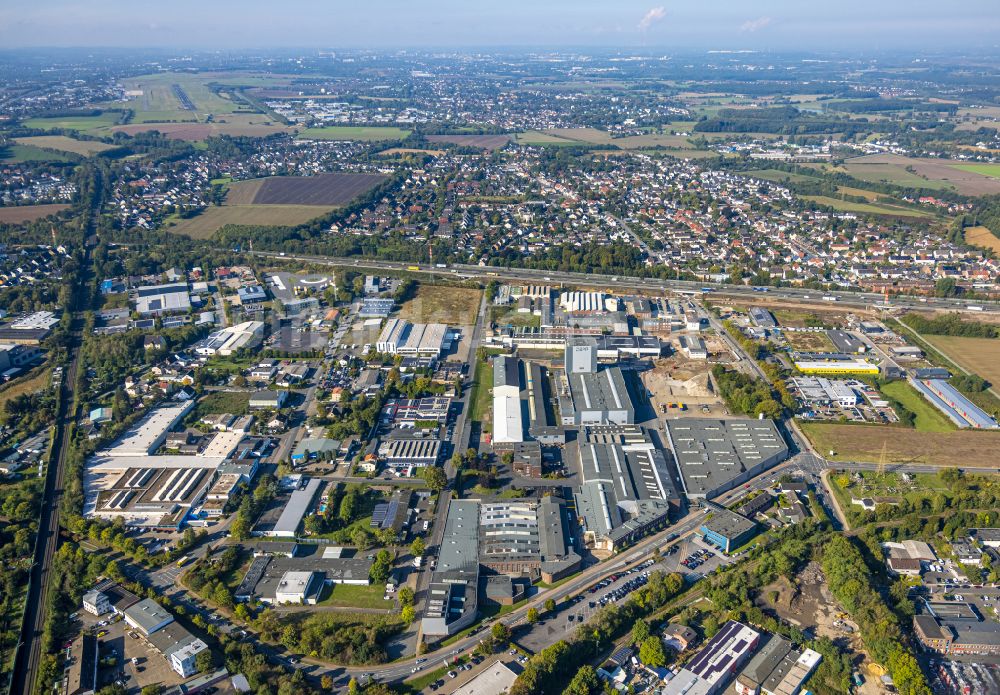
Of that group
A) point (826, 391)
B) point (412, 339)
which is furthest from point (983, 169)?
point (412, 339)

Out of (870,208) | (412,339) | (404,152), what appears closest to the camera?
(412,339)

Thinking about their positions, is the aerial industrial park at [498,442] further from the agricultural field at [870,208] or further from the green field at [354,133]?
the green field at [354,133]

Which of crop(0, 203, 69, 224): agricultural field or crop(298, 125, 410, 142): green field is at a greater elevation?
crop(298, 125, 410, 142): green field

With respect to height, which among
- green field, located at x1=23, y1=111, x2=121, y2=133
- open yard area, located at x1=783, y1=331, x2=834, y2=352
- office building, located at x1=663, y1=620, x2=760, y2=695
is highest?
green field, located at x1=23, y1=111, x2=121, y2=133

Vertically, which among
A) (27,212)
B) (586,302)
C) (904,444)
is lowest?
(904,444)

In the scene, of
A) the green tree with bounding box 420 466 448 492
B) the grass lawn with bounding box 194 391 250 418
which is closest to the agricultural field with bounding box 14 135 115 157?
the grass lawn with bounding box 194 391 250 418

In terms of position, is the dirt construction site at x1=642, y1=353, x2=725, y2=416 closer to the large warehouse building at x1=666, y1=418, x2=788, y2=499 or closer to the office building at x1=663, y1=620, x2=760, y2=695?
the large warehouse building at x1=666, y1=418, x2=788, y2=499

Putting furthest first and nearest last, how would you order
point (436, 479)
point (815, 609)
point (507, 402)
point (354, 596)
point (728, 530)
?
point (507, 402)
point (436, 479)
point (728, 530)
point (354, 596)
point (815, 609)

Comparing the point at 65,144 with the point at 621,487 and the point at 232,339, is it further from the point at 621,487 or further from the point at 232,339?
the point at 621,487
